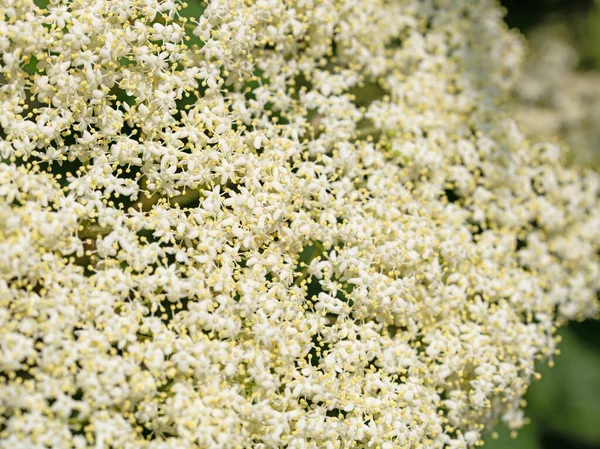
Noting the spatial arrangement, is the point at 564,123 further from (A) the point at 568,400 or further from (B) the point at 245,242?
(B) the point at 245,242

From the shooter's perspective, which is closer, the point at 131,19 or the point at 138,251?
the point at 138,251

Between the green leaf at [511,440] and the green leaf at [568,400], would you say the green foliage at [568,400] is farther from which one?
the green leaf at [511,440]

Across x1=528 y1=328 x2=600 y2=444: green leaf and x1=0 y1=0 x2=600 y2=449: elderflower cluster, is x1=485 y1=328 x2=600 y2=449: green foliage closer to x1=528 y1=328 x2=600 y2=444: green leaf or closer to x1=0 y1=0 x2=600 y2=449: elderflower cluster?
x1=528 y1=328 x2=600 y2=444: green leaf

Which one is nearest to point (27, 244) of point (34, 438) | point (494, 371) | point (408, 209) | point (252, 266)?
point (34, 438)

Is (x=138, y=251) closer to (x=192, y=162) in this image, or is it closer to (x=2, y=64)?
(x=192, y=162)

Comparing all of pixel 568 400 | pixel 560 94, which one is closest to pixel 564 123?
pixel 560 94

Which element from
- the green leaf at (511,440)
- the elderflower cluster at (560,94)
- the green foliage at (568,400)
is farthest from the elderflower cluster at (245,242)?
the elderflower cluster at (560,94)

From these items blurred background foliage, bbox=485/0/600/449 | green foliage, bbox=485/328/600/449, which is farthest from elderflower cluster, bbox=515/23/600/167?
green foliage, bbox=485/328/600/449
